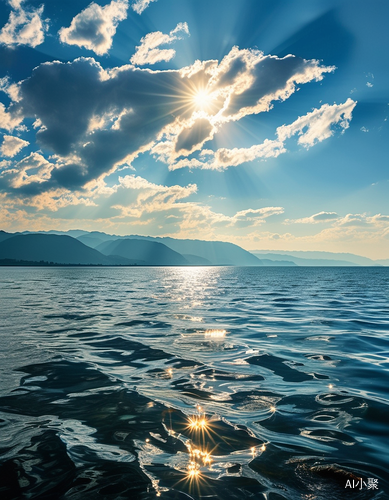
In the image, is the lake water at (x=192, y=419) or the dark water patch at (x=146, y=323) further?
the dark water patch at (x=146, y=323)

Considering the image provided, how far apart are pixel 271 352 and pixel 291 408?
5.69 m

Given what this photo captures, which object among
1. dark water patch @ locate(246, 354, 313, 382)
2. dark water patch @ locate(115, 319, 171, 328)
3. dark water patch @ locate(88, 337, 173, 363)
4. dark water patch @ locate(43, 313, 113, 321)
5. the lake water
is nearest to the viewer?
the lake water

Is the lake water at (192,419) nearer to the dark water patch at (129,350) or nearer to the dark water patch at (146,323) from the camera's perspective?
the dark water patch at (129,350)

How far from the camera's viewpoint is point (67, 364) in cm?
1105

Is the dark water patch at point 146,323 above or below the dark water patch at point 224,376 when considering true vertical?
below

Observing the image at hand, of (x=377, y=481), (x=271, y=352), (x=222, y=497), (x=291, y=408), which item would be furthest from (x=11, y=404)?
(x=271, y=352)

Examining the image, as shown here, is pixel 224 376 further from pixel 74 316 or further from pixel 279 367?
pixel 74 316

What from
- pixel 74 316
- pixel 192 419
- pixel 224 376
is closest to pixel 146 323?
pixel 74 316

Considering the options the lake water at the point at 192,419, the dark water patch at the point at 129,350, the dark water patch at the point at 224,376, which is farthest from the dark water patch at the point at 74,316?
the dark water patch at the point at 224,376

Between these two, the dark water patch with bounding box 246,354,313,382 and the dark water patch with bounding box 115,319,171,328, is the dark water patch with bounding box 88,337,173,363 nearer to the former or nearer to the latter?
the dark water patch with bounding box 246,354,313,382

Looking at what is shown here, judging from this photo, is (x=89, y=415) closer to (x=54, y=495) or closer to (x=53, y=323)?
(x=54, y=495)

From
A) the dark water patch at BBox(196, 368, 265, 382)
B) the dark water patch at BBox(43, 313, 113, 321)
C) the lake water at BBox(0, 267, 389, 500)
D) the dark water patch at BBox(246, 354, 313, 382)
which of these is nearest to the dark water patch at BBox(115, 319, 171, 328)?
the dark water patch at BBox(43, 313, 113, 321)

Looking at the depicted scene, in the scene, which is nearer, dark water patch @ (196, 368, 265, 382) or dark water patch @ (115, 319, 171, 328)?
dark water patch @ (196, 368, 265, 382)

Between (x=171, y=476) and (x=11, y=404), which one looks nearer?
(x=171, y=476)
